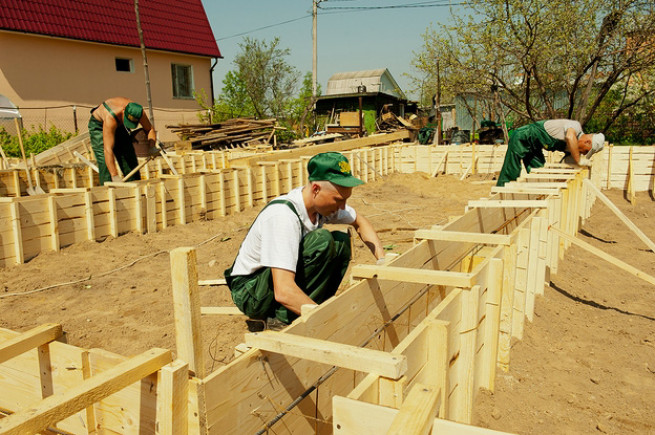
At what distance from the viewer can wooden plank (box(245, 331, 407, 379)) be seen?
5.92 ft

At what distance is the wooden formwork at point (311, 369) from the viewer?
1.65 m

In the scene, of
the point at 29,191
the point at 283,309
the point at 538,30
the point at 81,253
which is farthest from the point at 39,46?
the point at 283,309

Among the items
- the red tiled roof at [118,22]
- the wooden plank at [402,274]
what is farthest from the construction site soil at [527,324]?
the red tiled roof at [118,22]

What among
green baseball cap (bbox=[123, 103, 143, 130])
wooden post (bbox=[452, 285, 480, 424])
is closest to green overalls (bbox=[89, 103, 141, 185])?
green baseball cap (bbox=[123, 103, 143, 130])

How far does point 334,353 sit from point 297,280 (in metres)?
1.56

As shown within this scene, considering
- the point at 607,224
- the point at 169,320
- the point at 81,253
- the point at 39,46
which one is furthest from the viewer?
the point at 39,46

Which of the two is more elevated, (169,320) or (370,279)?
(370,279)

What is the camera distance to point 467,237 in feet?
11.8

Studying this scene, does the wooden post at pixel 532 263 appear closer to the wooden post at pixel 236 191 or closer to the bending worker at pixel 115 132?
the bending worker at pixel 115 132

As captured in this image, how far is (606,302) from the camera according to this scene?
535 centimetres

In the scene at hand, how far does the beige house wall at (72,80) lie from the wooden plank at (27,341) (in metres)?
15.8

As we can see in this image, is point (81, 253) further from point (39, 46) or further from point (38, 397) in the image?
point (39, 46)

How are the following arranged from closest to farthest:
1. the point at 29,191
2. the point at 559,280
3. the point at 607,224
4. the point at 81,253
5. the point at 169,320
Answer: the point at 169,320
the point at 559,280
the point at 81,253
the point at 29,191
the point at 607,224

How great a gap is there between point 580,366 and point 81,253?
18.6 ft
